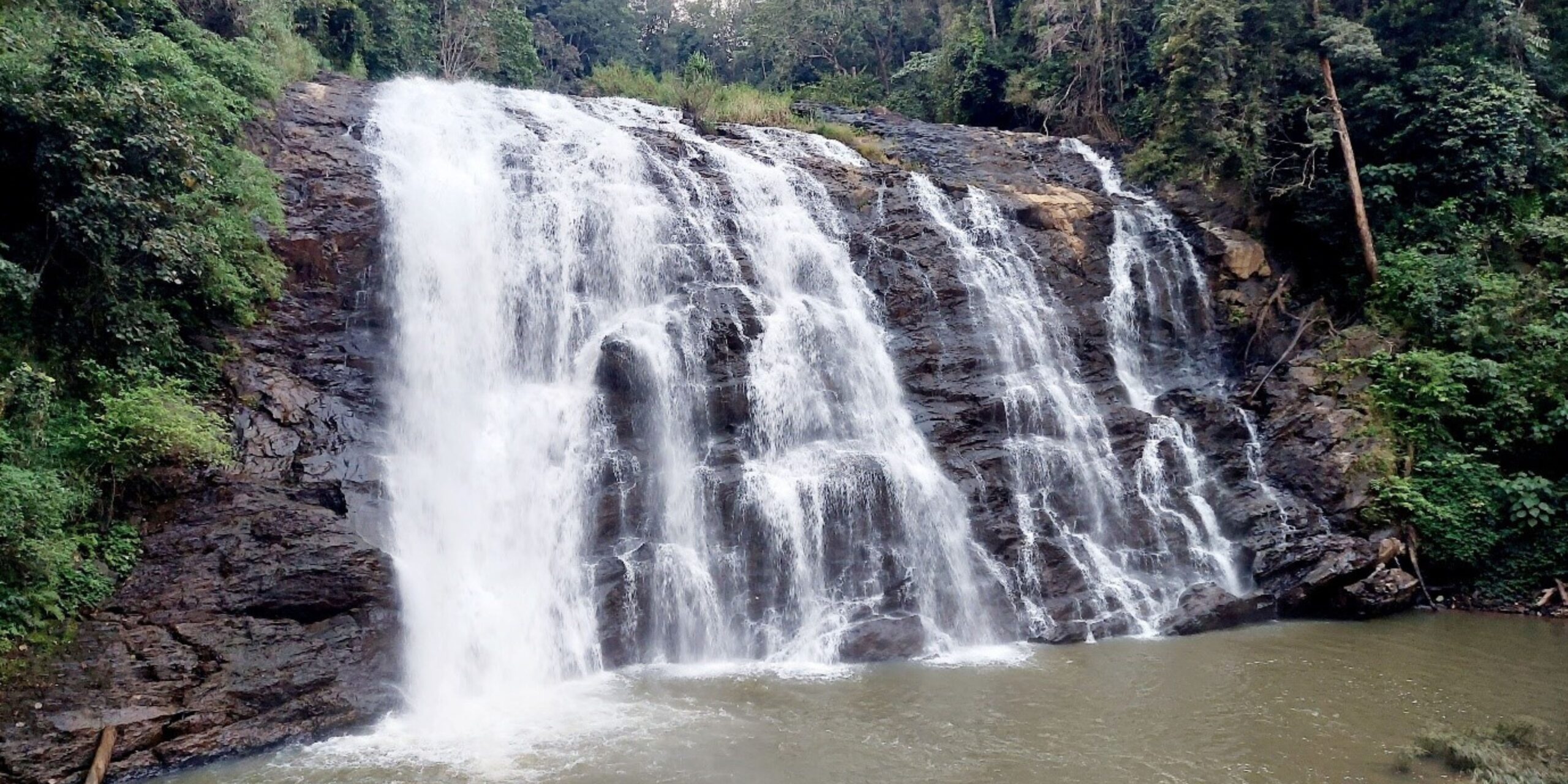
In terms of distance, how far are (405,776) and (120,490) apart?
4.55m

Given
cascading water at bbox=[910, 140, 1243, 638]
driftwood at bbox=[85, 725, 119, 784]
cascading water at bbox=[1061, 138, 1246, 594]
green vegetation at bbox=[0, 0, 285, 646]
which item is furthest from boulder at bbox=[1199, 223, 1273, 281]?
driftwood at bbox=[85, 725, 119, 784]

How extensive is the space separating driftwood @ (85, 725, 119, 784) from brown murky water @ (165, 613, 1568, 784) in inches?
21.0

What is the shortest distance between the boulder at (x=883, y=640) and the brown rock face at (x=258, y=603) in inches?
210

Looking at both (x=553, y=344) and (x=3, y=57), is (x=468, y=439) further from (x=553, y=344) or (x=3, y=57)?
(x=3, y=57)

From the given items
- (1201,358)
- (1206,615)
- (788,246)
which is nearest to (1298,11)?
(1201,358)

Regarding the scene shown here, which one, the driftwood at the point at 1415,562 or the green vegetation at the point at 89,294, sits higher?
the green vegetation at the point at 89,294

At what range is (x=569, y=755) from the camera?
25.8 feet

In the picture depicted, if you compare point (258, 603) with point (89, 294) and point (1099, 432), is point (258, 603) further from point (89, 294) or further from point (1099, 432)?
point (1099, 432)

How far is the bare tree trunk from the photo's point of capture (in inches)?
674

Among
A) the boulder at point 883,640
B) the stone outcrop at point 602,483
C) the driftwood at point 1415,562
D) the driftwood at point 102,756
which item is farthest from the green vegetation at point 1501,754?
the driftwood at point 102,756

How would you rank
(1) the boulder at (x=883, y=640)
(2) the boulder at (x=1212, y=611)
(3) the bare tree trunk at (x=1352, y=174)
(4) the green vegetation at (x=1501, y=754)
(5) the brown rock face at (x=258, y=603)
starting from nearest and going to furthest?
(4) the green vegetation at (x=1501, y=754) → (5) the brown rock face at (x=258, y=603) → (1) the boulder at (x=883, y=640) → (2) the boulder at (x=1212, y=611) → (3) the bare tree trunk at (x=1352, y=174)

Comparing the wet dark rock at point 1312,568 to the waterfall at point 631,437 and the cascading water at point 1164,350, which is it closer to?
the cascading water at point 1164,350

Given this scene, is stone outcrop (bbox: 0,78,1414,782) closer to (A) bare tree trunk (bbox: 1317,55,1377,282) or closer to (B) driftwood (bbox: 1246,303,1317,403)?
(B) driftwood (bbox: 1246,303,1317,403)

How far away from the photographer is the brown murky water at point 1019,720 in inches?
297
